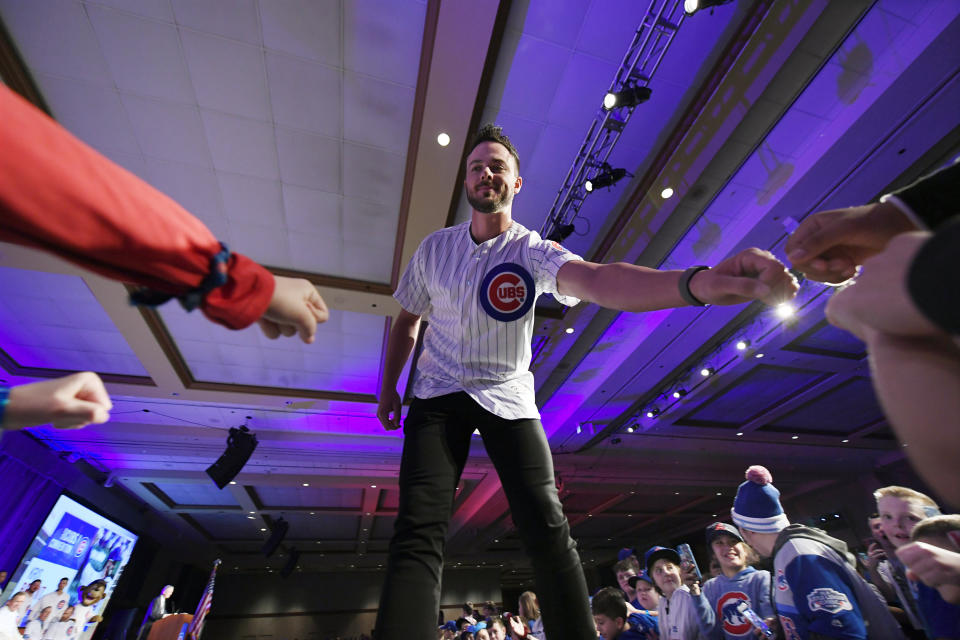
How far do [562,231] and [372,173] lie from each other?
6.43 feet

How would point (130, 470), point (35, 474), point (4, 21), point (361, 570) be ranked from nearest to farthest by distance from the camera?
1. point (4, 21)
2. point (35, 474)
3. point (130, 470)
4. point (361, 570)

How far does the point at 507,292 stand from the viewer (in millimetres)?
1348

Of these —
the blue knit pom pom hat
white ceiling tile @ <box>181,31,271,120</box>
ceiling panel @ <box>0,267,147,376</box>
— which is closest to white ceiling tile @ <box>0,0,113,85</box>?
white ceiling tile @ <box>181,31,271,120</box>

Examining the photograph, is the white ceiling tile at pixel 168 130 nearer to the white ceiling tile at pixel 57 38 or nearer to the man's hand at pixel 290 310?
the white ceiling tile at pixel 57 38

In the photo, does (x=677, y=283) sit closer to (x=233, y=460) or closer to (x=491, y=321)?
(x=491, y=321)

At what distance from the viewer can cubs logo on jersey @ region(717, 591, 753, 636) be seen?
95.0 inches

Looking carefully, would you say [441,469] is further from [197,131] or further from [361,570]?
[361,570]

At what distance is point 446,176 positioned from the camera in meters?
4.06

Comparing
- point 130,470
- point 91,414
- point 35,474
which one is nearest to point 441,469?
point 91,414

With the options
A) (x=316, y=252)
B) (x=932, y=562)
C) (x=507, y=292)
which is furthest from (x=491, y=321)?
(x=316, y=252)

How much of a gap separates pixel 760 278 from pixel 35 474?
10974 millimetres

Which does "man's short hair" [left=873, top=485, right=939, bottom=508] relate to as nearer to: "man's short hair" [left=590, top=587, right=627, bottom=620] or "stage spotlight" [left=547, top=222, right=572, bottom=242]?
"man's short hair" [left=590, top=587, right=627, bottom=620]

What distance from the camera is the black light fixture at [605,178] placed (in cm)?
411

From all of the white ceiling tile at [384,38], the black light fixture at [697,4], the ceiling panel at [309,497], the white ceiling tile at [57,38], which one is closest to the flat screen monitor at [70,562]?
the ceiling panel at [309,497]
